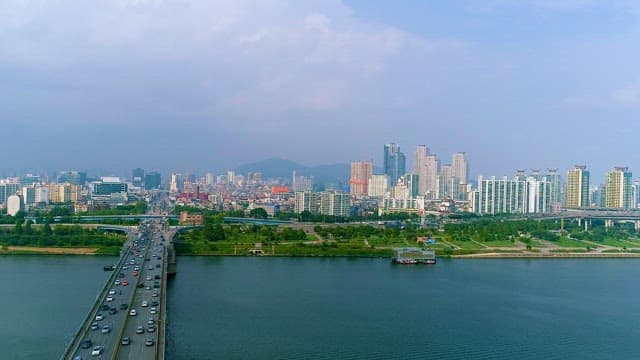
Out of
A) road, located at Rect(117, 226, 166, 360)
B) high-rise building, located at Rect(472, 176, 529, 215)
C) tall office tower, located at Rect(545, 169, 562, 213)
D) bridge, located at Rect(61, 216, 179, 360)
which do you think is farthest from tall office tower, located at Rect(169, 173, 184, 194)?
road, located at Rect(117, 226, 166, 360)

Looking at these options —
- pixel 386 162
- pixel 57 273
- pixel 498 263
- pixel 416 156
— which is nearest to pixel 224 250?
pixel 57 273

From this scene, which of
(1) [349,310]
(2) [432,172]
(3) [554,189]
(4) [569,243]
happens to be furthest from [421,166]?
(1) [349,310]

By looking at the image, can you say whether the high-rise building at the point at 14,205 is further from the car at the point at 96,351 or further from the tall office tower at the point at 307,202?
the car at the point at 96,351

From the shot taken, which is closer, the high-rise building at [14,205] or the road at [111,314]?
the road at [111,314]

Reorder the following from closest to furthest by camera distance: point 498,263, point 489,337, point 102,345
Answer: point 102,345, point 489,337, point 498,263

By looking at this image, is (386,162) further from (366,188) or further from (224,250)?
(224,250)

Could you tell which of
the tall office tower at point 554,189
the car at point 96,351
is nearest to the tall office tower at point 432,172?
the tall office tower at point 554,189
